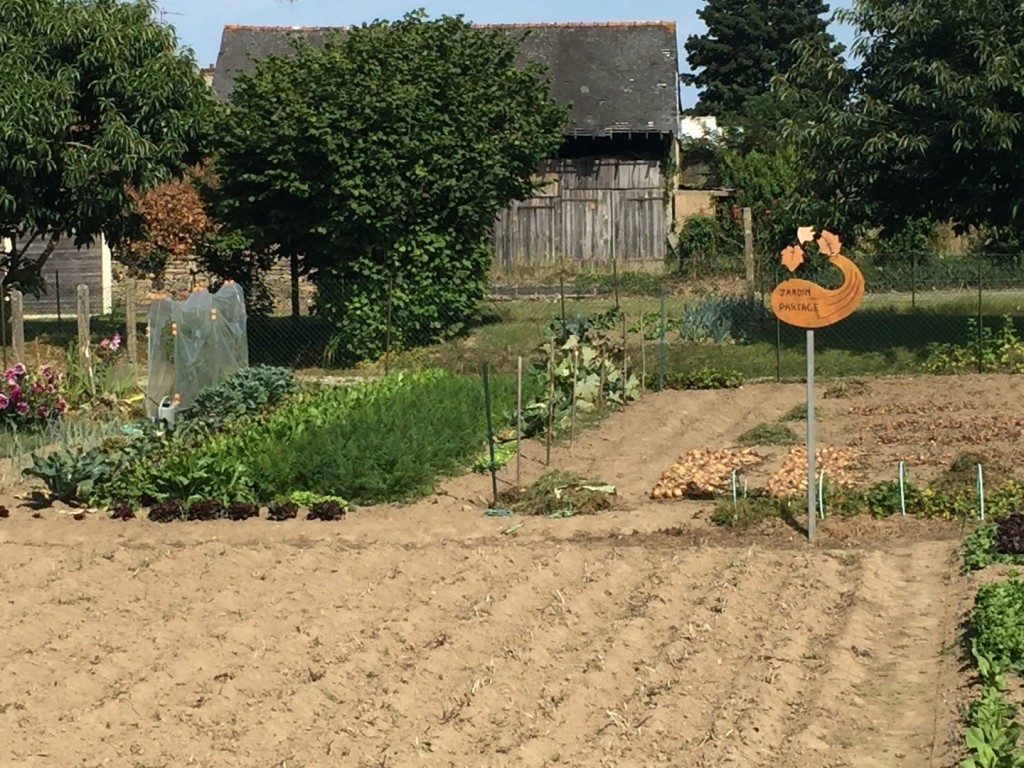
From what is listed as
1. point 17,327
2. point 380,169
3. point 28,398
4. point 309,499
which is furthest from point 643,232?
point 309,499

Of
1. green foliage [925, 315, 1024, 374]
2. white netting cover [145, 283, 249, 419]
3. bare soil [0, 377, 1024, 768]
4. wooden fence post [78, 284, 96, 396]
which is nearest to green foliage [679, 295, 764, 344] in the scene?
green foliage [925, 315, 1024, 374]

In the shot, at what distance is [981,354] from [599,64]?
60.1 ft

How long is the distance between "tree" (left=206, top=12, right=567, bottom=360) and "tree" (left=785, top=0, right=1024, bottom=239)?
187 inches

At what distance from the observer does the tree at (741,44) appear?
57938 millimetres

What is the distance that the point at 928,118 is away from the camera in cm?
1984

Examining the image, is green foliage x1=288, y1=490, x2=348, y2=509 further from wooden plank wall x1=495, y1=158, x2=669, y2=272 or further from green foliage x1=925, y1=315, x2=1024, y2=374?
wooden plank wall x1=495, y1=158, x2=669, y2=272

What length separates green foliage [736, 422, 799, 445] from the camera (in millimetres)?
15828

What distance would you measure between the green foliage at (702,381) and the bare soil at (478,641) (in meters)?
6.80

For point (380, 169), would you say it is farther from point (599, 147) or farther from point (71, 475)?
point (599, 147)

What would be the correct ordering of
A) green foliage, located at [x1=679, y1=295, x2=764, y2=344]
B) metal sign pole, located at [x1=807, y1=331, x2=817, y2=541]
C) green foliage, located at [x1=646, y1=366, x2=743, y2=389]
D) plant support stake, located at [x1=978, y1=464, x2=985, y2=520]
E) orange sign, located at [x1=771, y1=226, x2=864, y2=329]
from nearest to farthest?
Result: orange sign, located at [x1=771, y1=226, x2=864, y2=329] → metal sign pole, located at [x1=807, y1=331, x2=817, y2=541] → plant support stake, located at [x1=978, y1=464, x2=985, y2=520] → green foliage, located at [x1=646, y1=366, x2=743, y2=389] → green foliage, located at [x1=679, y1=295, x2=764, y2=344]

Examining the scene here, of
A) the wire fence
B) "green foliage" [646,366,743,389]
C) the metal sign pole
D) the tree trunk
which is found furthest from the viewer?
the tree trunk

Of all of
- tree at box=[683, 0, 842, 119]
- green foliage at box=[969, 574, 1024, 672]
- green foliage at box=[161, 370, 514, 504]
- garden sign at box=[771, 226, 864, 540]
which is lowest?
green foliage at box=[969, 574, 1024, 672]

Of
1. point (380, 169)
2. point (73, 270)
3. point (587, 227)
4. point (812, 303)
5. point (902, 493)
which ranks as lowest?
point (902, 493)

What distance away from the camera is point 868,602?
991 centimetres
